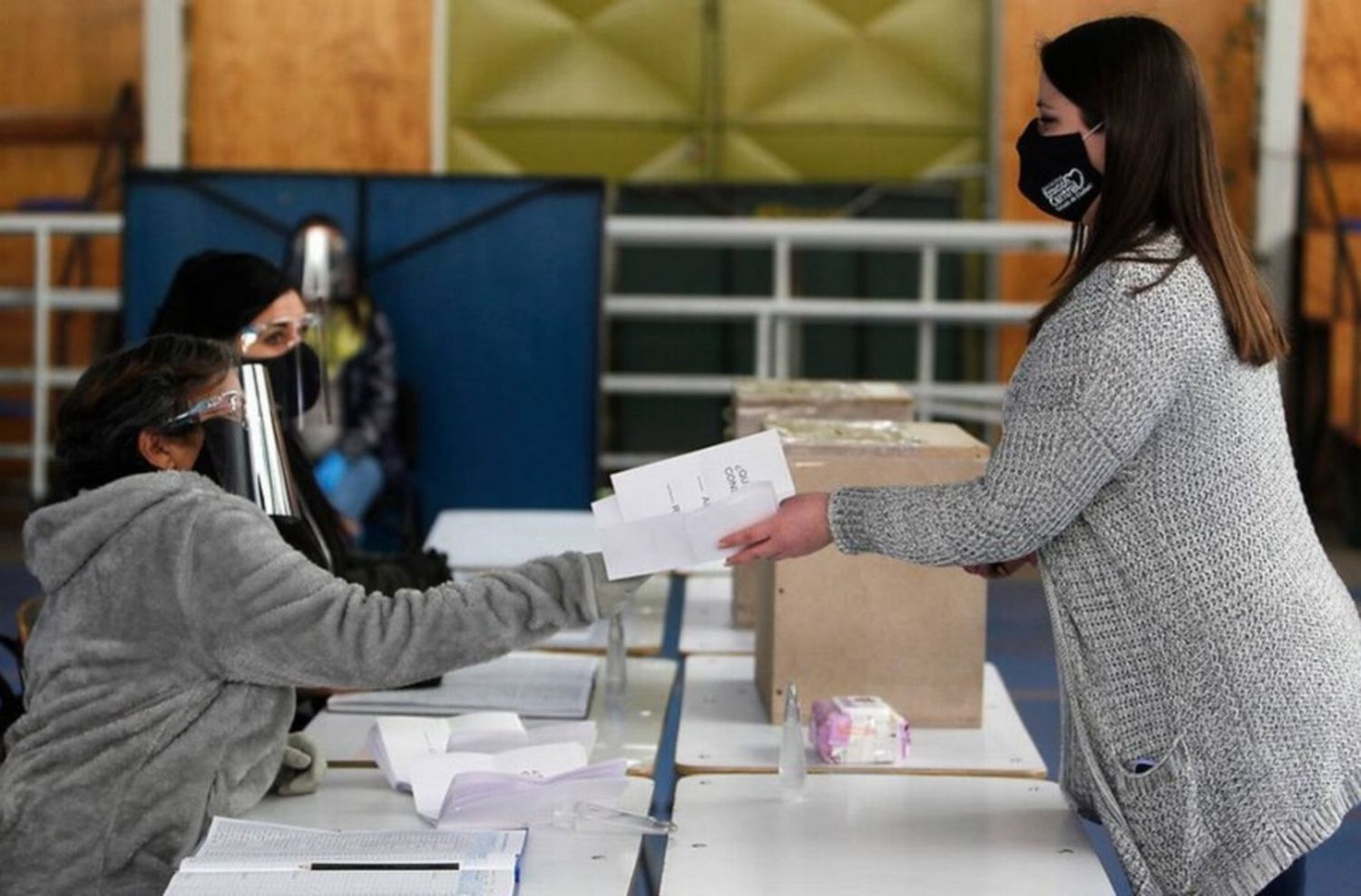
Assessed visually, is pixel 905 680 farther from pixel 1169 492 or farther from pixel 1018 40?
pixel 1018 40

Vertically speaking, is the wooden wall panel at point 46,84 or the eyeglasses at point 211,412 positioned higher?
the wooden wall panel at point 46,84

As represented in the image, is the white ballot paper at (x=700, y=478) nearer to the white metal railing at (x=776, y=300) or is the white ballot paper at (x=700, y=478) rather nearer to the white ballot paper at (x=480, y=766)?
the white ballot paper at (x=480, y=766)

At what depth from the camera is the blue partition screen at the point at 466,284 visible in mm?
7504

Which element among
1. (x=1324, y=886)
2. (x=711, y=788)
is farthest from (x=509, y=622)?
(x=1324, y=886)

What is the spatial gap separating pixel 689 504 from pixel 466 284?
5161 millimetres

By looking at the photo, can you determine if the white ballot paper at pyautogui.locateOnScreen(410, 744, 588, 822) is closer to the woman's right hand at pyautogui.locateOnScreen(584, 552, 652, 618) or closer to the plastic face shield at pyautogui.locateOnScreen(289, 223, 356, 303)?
the woman's right hand at pyautogui.locateOnScreen(584, 552, 652, 618)

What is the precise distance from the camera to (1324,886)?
14.2 feet

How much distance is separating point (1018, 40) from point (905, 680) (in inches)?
271

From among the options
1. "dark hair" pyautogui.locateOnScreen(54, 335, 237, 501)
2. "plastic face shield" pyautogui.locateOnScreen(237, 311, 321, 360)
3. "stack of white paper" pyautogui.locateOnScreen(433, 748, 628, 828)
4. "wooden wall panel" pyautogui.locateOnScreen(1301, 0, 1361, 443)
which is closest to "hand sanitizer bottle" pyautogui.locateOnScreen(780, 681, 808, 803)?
"stack of white paper" pyautogui.locateOnScreen(433, 748, 628, 828)

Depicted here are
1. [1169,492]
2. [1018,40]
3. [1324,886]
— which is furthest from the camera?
[1018,40]

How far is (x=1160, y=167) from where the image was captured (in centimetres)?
233

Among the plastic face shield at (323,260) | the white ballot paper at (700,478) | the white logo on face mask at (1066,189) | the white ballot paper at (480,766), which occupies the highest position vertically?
the plastic face shield at (323,260)

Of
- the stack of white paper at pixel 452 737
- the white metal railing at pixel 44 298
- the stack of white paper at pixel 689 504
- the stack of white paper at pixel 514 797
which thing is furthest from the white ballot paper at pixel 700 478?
the white metal railing at pixel 44 298

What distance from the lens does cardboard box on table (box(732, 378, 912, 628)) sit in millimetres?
3926
